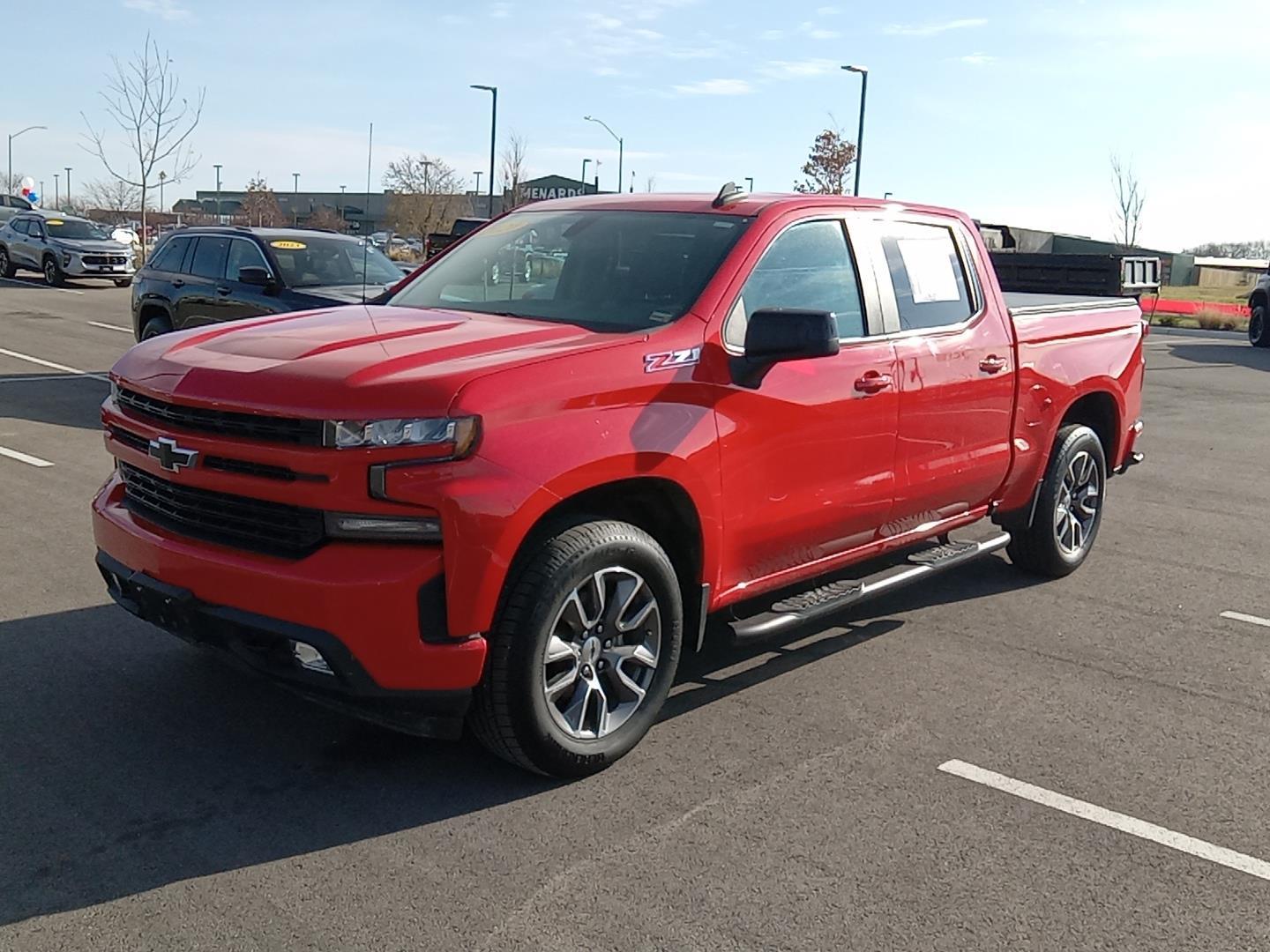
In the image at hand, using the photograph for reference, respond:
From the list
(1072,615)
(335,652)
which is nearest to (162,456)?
(335,652)

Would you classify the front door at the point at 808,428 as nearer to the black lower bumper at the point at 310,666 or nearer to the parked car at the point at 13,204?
the black lower bumper at the point at 310,666

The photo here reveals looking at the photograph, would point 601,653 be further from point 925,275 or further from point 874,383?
point 925,275

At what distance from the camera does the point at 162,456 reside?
3984 mm

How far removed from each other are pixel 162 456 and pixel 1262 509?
312 inches

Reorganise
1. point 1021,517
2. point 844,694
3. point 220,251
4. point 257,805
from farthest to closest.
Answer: point 220,251
point 1021,517
point 844,694
point 257,805

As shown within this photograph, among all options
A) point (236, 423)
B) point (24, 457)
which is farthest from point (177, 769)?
point (24, 457)

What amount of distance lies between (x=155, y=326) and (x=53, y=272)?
18.9m

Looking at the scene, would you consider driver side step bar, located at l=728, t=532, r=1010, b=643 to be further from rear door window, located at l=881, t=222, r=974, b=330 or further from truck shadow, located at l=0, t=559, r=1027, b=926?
rear door window, located at l=881, t=222, r=974, b=330

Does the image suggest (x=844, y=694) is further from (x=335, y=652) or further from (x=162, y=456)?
(x=162, y=456)

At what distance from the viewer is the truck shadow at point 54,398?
10943 mm

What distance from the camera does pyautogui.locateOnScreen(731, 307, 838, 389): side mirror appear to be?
14.1 feet

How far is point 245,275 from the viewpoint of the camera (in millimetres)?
10797

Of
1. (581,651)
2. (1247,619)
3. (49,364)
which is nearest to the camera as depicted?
(581,651)

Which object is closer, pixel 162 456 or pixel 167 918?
pixel 167 918
